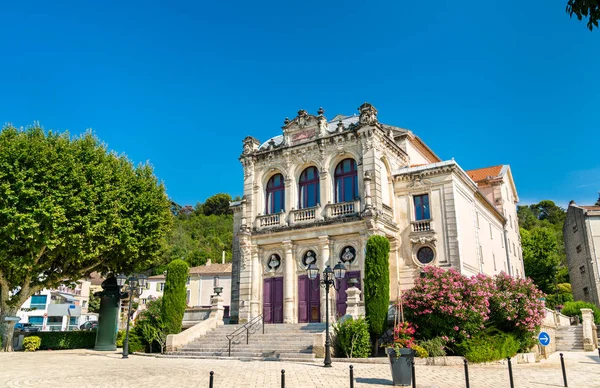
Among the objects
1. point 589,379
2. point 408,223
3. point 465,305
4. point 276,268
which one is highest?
point 408,223

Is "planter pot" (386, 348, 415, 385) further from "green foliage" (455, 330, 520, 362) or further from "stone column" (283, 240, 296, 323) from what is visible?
"stone column" (283, 240, 296, 323)

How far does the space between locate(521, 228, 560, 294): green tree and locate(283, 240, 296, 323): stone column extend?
30.4 m

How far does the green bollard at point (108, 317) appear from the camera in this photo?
25.8 m

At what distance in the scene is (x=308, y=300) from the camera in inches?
977

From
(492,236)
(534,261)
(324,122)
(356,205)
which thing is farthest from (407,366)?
(534,261)

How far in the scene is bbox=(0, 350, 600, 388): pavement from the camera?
12038 mm

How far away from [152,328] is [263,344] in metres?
5.77

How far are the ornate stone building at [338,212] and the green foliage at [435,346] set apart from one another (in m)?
6.87

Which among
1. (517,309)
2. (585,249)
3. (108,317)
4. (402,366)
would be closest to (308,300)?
(517,309)

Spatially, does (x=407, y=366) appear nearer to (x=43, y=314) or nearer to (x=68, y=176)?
(x=68, y=176)

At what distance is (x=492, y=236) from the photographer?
3081cm

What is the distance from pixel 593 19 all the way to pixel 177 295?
20.8 meters

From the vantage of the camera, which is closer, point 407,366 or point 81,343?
point 407,366

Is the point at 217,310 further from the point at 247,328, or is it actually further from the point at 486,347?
the point at 486,347
